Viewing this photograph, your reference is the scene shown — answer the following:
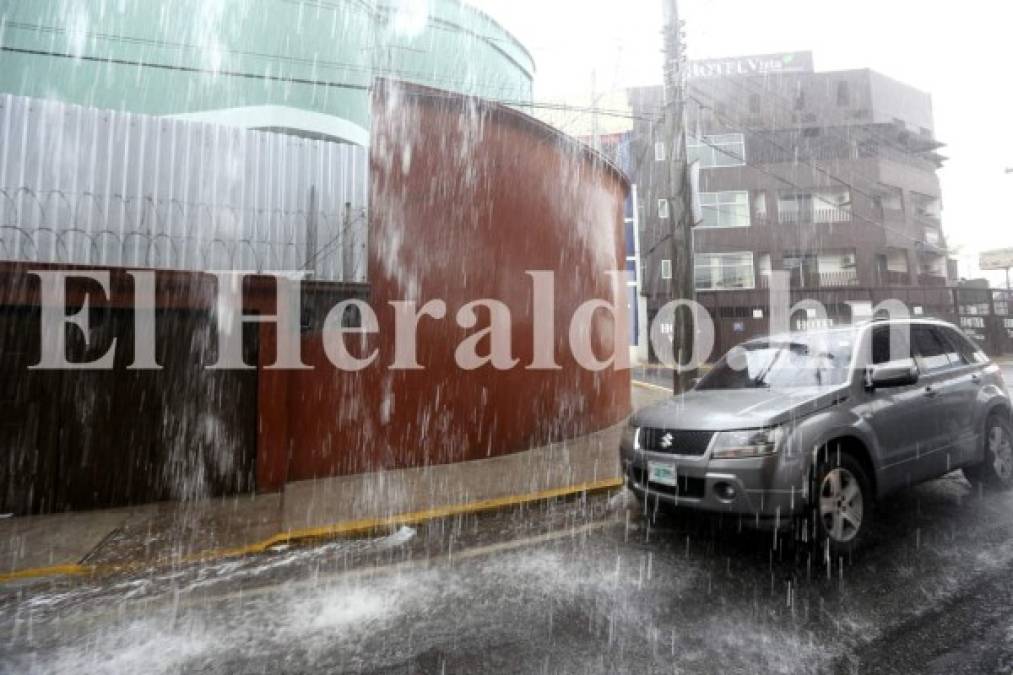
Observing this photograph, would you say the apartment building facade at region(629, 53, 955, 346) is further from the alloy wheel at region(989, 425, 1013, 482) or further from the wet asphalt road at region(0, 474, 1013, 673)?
the wet asphalt road at region(0, 474, 1013, 673)

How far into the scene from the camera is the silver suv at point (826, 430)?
12.0ft

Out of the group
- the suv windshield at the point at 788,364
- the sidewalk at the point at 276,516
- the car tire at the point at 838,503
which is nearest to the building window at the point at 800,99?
the sidewalk at the point at 276,516

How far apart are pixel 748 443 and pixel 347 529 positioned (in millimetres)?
3471

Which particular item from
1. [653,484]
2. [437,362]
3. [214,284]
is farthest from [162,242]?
[653,484]

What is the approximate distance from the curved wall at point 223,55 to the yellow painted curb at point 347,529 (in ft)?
25.0

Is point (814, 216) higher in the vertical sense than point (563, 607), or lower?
higher

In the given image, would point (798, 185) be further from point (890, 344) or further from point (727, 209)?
point (890, 344)

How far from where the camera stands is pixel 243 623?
332 centimetres

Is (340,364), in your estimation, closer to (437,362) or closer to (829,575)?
(437,362)

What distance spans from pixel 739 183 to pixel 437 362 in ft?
92.6

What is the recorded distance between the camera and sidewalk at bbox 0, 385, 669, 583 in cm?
454

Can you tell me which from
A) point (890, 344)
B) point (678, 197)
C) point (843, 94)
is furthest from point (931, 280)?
point (890, 344)

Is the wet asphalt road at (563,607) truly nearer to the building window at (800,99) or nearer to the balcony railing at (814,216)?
the balcony railing at (814,216)

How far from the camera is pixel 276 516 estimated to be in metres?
5.35
